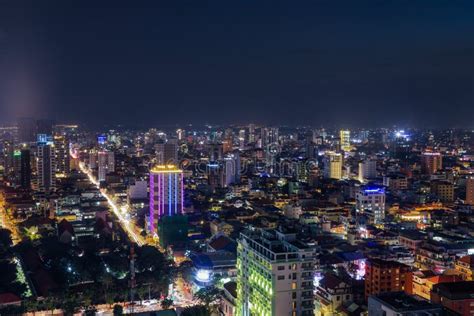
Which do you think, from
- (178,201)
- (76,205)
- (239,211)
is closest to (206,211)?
(239,211)

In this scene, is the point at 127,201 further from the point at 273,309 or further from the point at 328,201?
the point at 273,309

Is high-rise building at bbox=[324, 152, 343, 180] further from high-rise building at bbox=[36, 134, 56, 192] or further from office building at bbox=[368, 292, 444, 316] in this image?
office building at bbox=[368, 292, 444, 316]

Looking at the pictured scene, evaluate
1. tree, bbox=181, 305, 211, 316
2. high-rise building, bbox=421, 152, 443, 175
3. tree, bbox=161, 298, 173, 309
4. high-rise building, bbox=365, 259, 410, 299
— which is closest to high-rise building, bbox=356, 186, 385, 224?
high-rise building, bbox=365, 259, 410, 299

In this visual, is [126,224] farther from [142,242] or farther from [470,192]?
[470,192]

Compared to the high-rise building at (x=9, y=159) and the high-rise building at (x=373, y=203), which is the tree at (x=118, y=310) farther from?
the high-rise building at (x=9, y=159)

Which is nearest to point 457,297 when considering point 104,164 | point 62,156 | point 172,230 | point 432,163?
point 172,230

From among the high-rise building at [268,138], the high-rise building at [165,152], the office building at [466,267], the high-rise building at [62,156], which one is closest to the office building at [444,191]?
the office building at [466,267]
